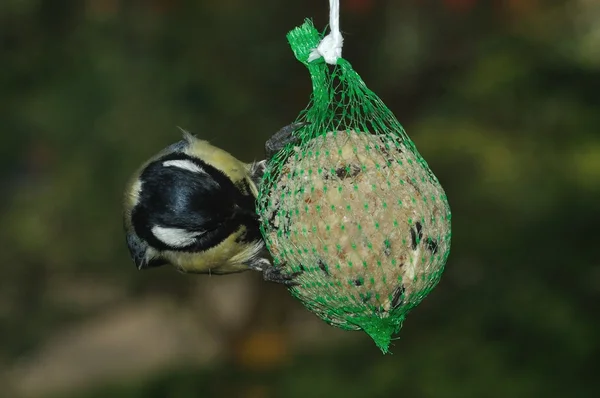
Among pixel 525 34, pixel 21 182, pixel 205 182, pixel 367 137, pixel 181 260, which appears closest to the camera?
pixel 367 137

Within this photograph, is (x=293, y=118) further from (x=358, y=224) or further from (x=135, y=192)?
(x=358, y=224)

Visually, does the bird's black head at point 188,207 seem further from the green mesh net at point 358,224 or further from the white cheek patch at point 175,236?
the green mesh net at point 358,224

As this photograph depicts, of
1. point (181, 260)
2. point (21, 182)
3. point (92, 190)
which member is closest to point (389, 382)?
point (92, 190)

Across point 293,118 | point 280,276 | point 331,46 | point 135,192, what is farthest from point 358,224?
point 293,118

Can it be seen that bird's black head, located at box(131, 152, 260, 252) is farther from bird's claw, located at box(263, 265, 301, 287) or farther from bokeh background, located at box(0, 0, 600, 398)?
bokeh background, located at box(0, 0, 600, 398)

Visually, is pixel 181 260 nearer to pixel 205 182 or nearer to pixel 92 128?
pixel 205 182
